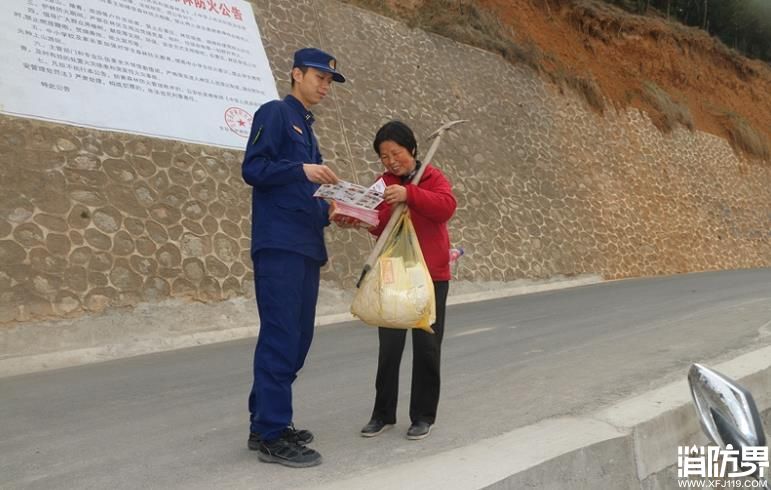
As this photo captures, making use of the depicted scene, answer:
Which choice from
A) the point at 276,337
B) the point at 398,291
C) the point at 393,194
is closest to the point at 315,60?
the point at 393,194

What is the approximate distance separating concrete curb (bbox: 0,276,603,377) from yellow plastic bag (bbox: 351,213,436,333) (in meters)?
4.83

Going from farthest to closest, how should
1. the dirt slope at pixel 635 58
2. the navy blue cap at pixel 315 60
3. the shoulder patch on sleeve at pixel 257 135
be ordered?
the dirt slope at pixel 635 58 → the navy blue cap at pixel 315 60 → the shoulder patch on sleeve at pixel 257 135

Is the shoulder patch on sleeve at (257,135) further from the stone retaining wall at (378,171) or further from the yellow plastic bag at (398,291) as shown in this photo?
the stone retaining wall at (378,171)

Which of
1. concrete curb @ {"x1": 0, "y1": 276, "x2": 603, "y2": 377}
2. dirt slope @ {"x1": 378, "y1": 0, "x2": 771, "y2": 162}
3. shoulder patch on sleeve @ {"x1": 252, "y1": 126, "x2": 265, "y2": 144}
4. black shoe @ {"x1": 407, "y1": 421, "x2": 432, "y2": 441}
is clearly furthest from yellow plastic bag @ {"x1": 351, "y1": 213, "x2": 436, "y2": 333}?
dirt slope @ {"x1": 378, "y1": 0, "x2": 771, "y2": 162}

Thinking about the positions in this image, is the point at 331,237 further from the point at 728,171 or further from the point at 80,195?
the point at 728,171

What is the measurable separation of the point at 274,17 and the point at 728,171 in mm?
18789

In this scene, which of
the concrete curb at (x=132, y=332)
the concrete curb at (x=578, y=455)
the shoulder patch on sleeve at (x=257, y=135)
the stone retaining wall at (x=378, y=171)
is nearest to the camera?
the concrete curb at (x=578, y=455)

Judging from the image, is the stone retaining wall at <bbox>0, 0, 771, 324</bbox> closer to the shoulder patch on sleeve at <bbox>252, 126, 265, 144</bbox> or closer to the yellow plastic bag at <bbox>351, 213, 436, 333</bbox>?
the shoulder patch on sleeve at <bbox>252, 126, 265, 144</bbox>

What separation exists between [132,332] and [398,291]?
544 cm

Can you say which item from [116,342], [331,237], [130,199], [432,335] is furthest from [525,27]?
[432,335]

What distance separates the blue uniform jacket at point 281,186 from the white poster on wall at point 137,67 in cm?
619

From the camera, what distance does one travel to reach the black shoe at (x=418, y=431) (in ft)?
12.1

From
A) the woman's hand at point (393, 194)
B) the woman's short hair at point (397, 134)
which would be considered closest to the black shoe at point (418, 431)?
the woman's hand at point (393, 194)

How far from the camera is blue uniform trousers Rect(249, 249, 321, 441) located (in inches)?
126
